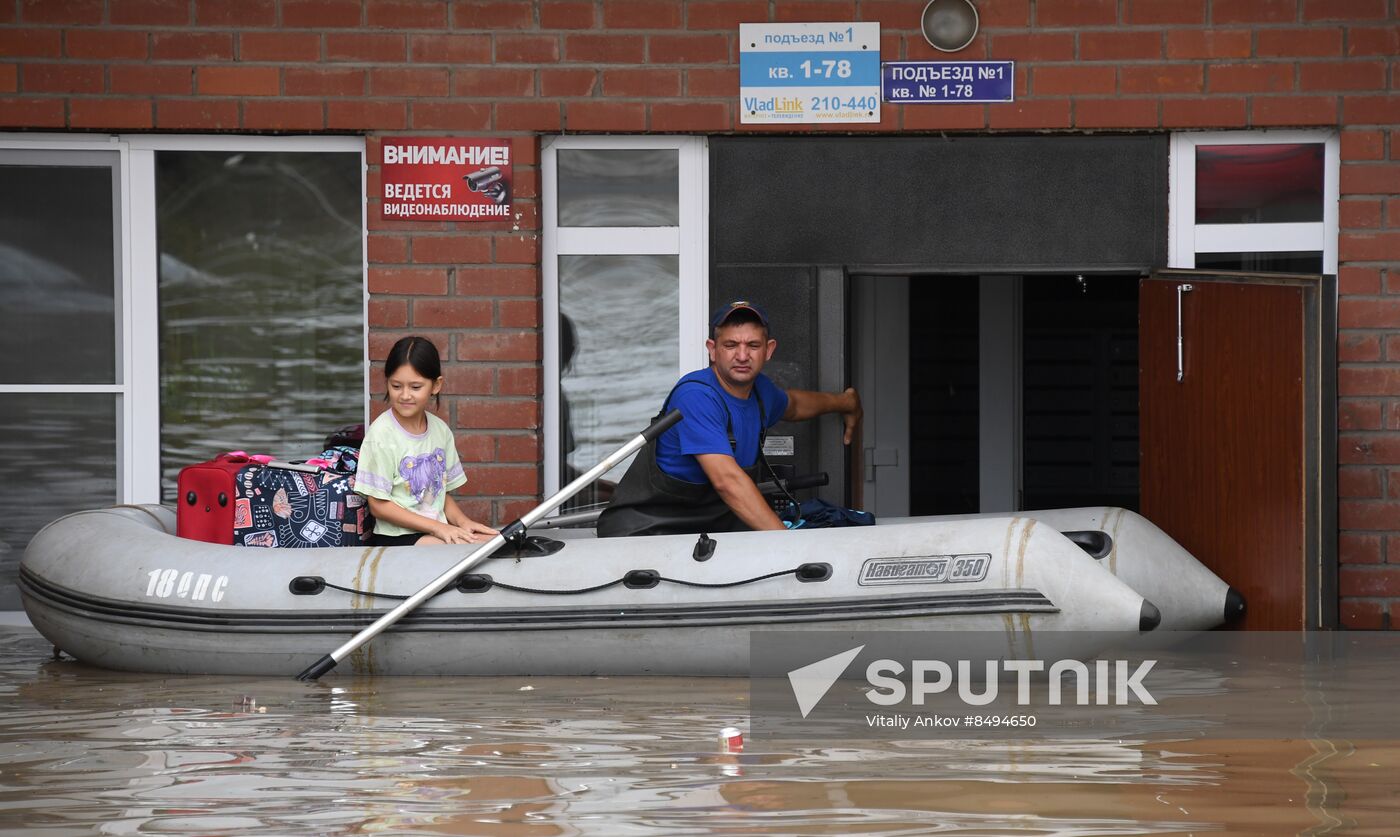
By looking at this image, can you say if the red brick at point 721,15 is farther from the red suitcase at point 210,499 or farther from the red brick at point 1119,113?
the red suitcase at point 210,499

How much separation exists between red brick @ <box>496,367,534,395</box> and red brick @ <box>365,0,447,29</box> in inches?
55.0

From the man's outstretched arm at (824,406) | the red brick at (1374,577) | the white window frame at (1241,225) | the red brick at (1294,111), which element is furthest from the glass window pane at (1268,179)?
the man's outstretched arm at (824,406)

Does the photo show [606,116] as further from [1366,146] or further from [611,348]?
[1366,146]

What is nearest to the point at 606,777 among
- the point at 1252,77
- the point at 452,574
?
the point at 452,574

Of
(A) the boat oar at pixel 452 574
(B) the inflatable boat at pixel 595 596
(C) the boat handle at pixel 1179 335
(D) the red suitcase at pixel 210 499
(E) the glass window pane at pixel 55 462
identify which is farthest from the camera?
(E) the glass window pane at pixel 55 462

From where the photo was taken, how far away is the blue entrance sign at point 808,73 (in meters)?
6.61

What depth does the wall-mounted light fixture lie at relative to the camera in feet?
21.6

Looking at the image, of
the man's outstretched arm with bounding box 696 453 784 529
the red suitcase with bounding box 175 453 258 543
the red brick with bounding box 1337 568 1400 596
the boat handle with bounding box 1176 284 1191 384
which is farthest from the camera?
the red brick with bounding box 1337 568 1400 596

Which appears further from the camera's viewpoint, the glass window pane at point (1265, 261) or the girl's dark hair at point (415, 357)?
the glass window pane at point (1265, 261)

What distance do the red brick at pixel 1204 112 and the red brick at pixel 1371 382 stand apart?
106 cm

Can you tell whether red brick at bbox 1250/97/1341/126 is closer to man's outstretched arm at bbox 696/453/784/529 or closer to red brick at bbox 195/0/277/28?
man's outstretched arm at bbox 696/453/784/529

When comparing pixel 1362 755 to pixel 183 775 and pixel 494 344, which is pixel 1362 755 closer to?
pixel 183 775

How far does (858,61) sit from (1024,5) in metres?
0.69

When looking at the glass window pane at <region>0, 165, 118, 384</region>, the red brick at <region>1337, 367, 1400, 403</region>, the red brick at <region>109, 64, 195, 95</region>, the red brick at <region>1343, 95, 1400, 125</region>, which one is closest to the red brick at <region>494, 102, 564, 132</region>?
the red brick at <region>109, 64, 195, 95</region>
